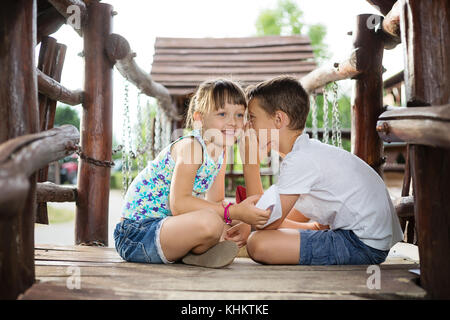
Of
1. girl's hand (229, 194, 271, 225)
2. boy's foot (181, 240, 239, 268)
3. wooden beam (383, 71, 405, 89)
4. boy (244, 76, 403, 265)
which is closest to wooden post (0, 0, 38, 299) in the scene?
boy's foot (181, 240, 239, 268)

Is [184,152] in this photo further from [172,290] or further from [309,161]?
[172,290]

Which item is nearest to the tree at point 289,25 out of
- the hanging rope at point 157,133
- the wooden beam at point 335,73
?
the hanging rope at point 157,133

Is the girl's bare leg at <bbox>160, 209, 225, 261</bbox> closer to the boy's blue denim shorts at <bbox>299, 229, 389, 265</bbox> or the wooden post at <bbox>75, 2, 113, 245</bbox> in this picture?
the boy's blue denim shorts at <bbox>299, 229, 389, 265</bbox>

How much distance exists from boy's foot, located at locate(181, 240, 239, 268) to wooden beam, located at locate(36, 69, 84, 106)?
138 cm

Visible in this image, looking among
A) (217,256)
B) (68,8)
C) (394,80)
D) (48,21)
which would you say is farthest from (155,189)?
(394,80)

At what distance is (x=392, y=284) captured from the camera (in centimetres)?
158

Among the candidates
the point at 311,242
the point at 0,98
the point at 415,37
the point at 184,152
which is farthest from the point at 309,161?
the point at 0,98

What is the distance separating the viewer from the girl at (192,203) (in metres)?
1.98

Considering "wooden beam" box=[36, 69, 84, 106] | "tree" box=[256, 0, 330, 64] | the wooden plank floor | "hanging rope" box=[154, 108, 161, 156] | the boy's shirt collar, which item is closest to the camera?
the wooden plank floor

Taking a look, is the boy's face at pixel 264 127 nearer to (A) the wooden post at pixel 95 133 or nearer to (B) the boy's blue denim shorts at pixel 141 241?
(B) the boy's blue denim shorts at pixel 141 241

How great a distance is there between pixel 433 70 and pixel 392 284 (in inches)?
31.0

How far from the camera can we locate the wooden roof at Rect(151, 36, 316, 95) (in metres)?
6.42

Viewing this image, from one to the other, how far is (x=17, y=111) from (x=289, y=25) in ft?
75.2

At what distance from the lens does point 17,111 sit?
55.6 inches
